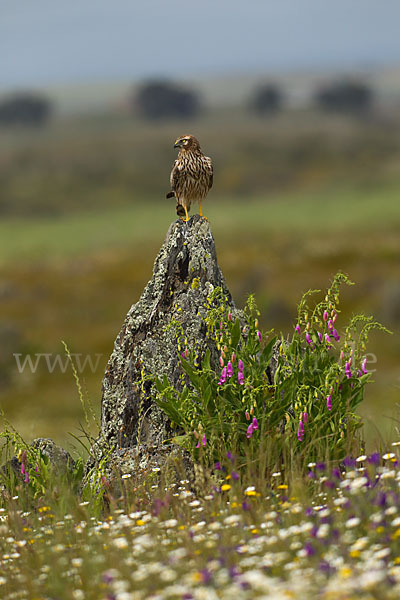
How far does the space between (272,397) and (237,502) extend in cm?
187

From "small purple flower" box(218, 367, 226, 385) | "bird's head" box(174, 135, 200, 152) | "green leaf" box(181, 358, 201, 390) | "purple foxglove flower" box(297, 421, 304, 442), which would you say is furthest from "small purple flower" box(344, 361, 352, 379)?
"bird's head" box(174, 135, 200, 152)

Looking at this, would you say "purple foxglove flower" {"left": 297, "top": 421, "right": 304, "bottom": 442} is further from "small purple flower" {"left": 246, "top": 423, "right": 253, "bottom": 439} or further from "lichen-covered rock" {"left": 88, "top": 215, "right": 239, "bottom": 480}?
"lichen-covered rock" {"left": 88, "top": 215, "right": 239, "bottom": 480}

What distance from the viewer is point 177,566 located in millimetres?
5176

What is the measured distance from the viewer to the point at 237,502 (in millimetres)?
6668

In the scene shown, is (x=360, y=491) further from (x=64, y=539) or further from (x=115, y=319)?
(x=115, y=319)

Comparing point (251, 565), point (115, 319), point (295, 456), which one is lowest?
point (251, 565)

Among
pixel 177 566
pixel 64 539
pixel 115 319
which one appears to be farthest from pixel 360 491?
pixel 115 319

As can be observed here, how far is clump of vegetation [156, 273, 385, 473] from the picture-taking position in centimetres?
800

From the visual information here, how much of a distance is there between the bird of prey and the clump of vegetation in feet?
7.82

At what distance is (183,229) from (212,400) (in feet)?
8.60

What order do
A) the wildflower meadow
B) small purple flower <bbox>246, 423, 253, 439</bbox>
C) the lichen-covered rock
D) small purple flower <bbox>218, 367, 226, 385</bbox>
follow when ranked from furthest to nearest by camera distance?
the lichen-covered rock, small purple flower <bbox>218, 367, 226, 385</bbox>, small purple flower <bbox>246, 423, 253, 439</bbox>, the wildflower meadow

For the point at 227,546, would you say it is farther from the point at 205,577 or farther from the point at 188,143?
the point at 188,143

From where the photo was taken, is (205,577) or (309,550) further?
(309,550)

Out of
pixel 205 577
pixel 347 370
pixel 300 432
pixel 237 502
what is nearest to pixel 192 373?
pixel 300 432
